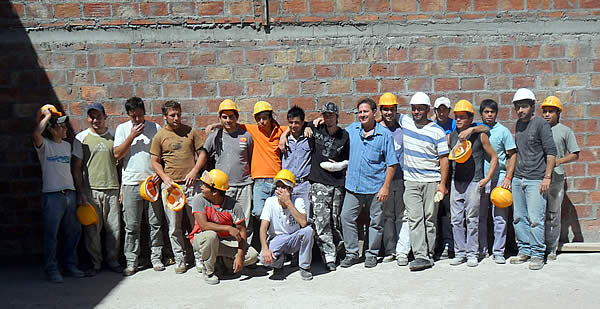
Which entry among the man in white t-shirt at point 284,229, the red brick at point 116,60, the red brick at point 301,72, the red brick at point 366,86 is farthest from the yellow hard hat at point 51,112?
the red brick at point 366,86

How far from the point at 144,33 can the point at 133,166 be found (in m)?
1.73

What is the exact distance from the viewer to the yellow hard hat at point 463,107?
638 centimetres

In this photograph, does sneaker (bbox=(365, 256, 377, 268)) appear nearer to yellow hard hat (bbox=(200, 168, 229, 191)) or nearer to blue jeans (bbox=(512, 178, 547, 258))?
blue jeans (bbox=(512, 178, 547, 258))

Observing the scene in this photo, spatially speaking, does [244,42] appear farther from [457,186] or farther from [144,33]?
[457,186]

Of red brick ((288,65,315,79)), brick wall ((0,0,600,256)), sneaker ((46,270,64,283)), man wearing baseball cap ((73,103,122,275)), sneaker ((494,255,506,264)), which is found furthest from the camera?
red brick ((288,65,315,79))

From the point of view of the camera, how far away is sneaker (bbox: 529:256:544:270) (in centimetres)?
624

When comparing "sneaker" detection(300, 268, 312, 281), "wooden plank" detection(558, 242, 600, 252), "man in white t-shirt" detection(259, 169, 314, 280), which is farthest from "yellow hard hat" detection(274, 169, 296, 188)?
"wooden plank" detection(558, 242, 600, 252)

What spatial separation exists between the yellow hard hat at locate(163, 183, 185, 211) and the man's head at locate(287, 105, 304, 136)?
1517 mm

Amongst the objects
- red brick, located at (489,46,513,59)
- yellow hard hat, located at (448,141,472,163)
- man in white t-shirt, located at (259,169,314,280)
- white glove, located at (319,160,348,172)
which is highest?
red brick, located at (489,46,513,59)

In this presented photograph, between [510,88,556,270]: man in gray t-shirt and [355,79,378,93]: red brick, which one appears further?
[355,79,378,93]: red brick

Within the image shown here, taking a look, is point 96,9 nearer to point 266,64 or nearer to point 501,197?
point 266,64

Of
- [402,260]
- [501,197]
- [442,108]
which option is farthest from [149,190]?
[501,197]

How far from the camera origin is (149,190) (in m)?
6.27

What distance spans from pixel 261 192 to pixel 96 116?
2.15m
